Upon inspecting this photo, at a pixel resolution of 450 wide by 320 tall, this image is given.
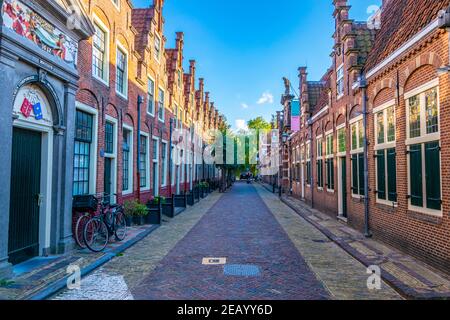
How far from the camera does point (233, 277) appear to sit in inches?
254

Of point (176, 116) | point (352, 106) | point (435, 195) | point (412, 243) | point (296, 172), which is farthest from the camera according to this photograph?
point (296, 172)

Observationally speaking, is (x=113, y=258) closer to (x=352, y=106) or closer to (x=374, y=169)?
(x=374, y=169)

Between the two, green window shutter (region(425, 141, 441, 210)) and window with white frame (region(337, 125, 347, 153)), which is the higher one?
window with white frame (region(337, 125, 347, 153))

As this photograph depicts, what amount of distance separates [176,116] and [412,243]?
18.0 m

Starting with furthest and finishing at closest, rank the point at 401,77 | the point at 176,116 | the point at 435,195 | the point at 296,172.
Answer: the point at 296,172
the point at 176,116
the point at 401,77
the point at 435,195

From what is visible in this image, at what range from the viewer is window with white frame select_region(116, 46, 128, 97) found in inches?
501

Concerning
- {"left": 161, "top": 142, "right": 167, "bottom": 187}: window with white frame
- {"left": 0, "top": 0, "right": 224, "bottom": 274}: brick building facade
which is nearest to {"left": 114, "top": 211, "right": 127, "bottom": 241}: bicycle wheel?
{"left": 0, "top": 0, "right": 224, "bottom": 274}: brick building facade

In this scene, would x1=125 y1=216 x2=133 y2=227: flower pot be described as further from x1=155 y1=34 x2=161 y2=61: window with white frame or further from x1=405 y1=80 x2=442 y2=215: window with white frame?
x1=155 y1=34 x2=161 y2=61: window with white frame

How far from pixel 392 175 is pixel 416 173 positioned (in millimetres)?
1285

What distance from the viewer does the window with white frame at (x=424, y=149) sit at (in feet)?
22.9

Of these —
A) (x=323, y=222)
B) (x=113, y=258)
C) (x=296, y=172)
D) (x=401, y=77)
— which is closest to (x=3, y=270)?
(x=113, y=258)

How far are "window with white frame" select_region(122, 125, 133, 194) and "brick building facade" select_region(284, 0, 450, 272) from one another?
29.1 feet
